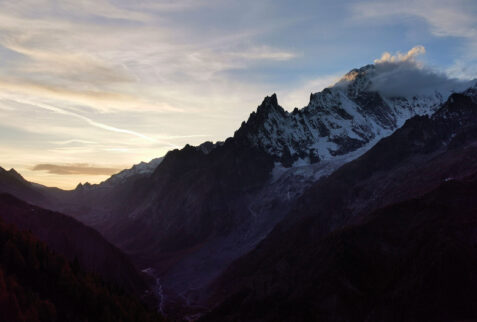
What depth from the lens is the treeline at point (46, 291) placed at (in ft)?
290

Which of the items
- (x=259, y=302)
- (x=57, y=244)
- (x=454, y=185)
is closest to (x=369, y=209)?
(x=454, y=185)

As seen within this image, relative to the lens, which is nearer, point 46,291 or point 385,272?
point 46,291

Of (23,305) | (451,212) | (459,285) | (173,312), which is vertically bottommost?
(173,312)

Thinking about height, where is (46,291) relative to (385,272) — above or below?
above

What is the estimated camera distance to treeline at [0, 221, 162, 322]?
3474 inches

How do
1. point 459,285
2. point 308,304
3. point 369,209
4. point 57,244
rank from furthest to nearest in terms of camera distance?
point 369,209
point 57,244
point 308,304
point 459,285

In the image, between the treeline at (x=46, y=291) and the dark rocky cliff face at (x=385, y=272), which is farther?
the dark rocky cliff face at (x=385, y=272)

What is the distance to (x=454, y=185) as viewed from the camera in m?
149

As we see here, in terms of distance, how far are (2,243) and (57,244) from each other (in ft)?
170

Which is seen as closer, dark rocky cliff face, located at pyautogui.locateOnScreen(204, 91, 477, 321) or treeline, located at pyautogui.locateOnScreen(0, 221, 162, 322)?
treeline, located at pyautogui.locateOnScreen(0, 221, 162, 322)

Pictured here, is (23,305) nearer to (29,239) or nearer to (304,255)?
(29,239)

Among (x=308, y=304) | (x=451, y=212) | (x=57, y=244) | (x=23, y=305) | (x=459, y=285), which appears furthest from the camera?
(x=57, y=244)

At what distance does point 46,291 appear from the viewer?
101m

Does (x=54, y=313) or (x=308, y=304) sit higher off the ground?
(x=54, y=313)
